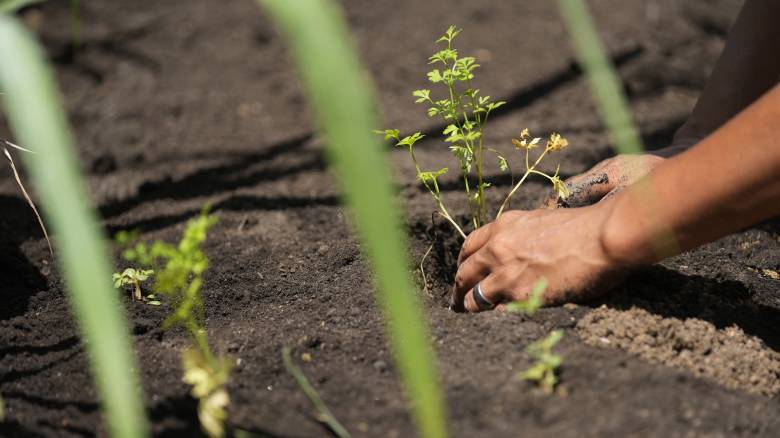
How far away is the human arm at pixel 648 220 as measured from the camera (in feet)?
4.38

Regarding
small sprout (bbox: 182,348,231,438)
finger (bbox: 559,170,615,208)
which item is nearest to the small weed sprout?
small sprout (bbox: 182,348,231,438)

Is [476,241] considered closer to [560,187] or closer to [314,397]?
[560,187]

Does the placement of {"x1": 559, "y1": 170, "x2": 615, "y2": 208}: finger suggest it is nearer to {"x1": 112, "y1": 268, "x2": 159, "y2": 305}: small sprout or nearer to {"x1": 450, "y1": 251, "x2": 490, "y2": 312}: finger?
{"x1": 450, "y1": 251, "x2": 490, "y2": 312}: finger

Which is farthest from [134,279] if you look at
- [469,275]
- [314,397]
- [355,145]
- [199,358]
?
[355,145]

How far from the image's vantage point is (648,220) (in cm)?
143

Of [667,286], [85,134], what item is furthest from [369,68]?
[667,286]

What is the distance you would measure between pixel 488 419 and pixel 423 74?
2568 mm

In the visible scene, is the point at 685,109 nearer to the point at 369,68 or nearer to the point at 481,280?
the point at 369,68

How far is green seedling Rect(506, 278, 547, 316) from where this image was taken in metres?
1.46

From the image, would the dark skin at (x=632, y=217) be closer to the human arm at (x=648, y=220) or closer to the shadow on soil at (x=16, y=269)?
the human arm at (x=648, y=220)

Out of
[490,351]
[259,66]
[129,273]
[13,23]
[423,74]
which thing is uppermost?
[259,66]

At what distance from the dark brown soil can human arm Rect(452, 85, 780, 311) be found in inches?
4.1

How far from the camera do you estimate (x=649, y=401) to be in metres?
1.32

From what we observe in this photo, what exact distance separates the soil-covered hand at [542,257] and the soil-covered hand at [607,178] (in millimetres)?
233
